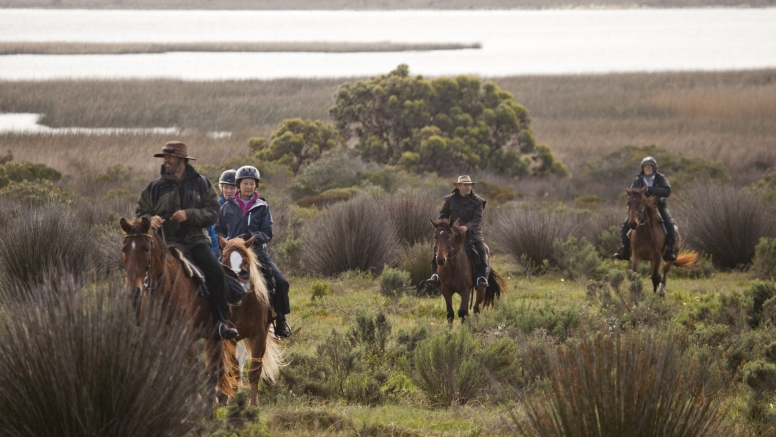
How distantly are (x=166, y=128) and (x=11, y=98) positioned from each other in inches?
331

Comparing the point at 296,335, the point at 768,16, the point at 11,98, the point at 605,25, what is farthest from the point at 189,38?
the point at 768,16

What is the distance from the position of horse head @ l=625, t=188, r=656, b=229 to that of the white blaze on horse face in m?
8.50

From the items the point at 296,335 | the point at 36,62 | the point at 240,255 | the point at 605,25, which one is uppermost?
the point at 605,25

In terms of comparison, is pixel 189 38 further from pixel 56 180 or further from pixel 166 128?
pixel 56 180

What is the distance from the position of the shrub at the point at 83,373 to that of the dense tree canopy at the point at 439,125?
25448 mm

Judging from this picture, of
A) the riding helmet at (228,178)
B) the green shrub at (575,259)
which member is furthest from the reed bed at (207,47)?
the riding helmet at (228,178)

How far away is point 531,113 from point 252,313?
44819mm

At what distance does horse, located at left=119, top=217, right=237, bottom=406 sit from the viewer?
6.17m

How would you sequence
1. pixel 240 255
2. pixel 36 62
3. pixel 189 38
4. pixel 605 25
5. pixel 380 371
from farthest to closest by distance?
pixel 605 25, pixel 189 38, pixel 36 62, pixel 380 371, pixel 240 255

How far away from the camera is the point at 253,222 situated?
8.54 m

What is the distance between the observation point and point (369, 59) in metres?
83.6

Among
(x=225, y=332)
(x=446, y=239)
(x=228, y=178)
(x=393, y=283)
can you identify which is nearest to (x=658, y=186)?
(x=393, y=283)

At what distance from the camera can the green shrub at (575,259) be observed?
1692 centimetres

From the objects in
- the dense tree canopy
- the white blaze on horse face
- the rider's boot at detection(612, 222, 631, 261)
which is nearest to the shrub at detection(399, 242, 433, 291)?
the rider's boot at detection(612, 222, 631, 261)
